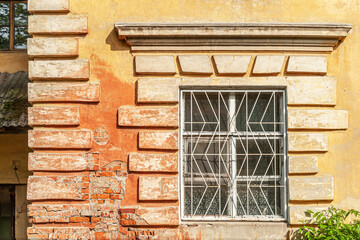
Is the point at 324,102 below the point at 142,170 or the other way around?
the other way around

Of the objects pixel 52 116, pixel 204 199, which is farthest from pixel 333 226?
pixel 52 116

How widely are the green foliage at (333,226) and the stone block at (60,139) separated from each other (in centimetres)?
297

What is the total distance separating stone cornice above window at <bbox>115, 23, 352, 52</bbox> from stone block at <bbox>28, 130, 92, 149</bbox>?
134 cm

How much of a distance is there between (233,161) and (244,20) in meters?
1.89

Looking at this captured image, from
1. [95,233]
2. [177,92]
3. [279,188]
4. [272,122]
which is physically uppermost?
[177,92]

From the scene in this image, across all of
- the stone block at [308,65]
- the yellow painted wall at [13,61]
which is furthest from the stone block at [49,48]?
the stone block at [308,65]

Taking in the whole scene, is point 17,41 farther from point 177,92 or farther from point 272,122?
point 272,122

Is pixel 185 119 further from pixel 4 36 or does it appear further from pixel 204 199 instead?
pixel 4 36

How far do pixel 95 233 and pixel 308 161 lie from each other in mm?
2894

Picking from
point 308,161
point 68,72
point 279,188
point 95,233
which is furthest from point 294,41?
point 95,233

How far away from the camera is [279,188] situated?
16.1ft

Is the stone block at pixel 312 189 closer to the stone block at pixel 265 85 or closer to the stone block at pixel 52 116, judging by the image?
the stone block at pixel 265 85

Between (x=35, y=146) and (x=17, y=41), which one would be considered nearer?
(x=35, y=146)

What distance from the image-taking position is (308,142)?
475cm
